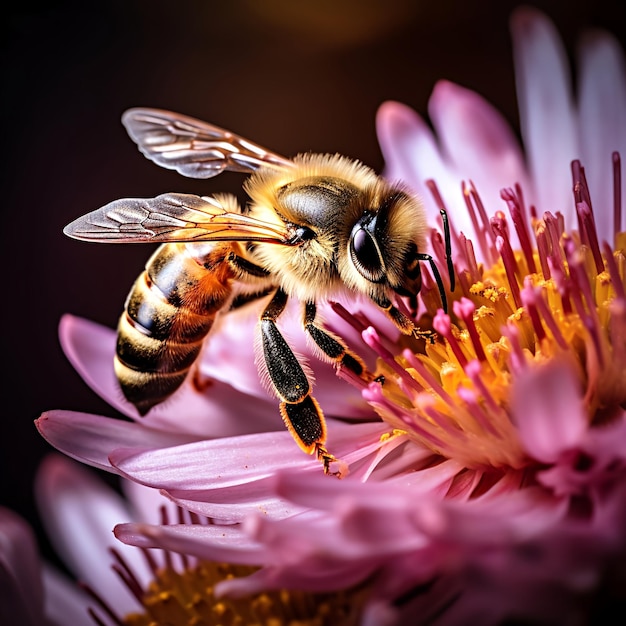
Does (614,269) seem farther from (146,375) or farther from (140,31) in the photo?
(140,31)

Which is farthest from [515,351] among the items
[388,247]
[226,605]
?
[226,605]

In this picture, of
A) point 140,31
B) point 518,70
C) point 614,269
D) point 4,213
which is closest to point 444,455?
point 614,269

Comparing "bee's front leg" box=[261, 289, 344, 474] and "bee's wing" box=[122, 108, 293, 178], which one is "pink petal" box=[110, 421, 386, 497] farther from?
"bee's wing" box=[122, 108, 293, 178]

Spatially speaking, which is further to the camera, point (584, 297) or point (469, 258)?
point (469, 258)

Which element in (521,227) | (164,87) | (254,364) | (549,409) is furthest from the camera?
(164,87)

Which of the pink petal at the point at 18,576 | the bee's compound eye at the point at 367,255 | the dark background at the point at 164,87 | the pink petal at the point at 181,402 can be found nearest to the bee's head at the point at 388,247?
the bee's compound eye at the point at 367,255

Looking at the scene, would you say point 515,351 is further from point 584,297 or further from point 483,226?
point 483,226

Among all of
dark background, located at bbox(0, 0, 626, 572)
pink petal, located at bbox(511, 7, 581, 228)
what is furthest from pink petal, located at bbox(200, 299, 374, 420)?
dark background, located at bbox(0, 0, 626, 572)
